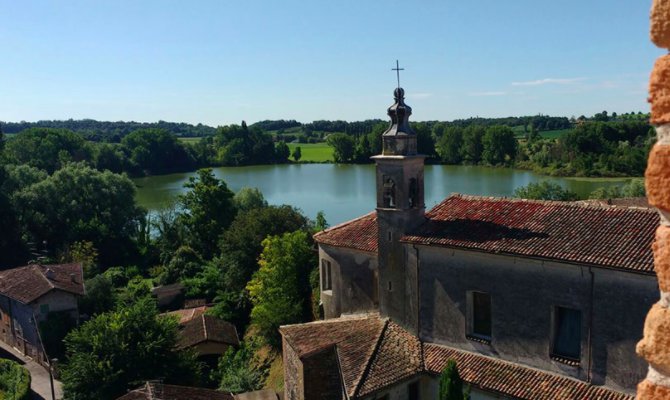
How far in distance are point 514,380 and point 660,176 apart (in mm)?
14088

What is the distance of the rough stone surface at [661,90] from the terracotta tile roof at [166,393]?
17.3 meters

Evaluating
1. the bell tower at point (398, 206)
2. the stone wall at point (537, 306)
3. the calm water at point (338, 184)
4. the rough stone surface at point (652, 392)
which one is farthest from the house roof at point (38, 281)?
the rough stone surface at point (652, 392)

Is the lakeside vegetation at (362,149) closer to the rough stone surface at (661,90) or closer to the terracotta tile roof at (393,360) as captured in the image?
the terracotta tile roof at (393,360)

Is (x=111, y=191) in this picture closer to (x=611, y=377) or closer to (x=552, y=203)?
(x=552, y=203)

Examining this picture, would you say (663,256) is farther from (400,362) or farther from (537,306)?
(400,362)

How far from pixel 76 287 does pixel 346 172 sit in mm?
64278

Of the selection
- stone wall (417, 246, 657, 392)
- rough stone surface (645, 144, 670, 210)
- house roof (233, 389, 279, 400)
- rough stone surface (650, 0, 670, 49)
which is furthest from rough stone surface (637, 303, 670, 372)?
house roof (233, 389, 279, 400)

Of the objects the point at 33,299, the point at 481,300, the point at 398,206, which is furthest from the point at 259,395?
the point at 33,299

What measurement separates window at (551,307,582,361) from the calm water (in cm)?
3616

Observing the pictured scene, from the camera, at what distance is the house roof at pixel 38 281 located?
2892 centimetres

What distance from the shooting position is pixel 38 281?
1175 inches

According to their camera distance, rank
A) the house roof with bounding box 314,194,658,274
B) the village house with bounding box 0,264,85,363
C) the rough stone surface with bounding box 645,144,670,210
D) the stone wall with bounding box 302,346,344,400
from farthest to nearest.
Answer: the village house with bounding box 0,264,85,363
the stone wall with bounding box 302,346,344,400
the house roof with bounding box 314,194,658,274
the rough stone surface with bounding box 645,144,670,210

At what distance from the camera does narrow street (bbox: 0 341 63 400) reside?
2492 cm

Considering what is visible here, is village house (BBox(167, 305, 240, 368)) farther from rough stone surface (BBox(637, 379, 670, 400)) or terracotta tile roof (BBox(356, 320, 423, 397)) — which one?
rough stone surface (BBox(637, 379, 670, 400))
